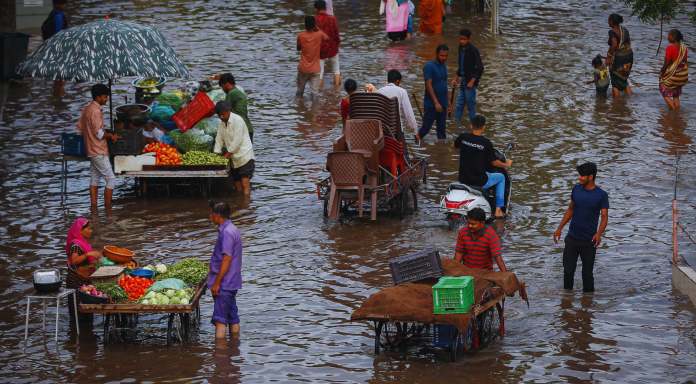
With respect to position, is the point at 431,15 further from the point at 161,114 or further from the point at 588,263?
the point at 588,263

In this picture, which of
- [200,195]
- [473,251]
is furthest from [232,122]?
[473,251]

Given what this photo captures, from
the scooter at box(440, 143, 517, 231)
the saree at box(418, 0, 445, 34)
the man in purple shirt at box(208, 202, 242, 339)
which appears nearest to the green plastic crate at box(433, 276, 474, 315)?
the man in purple shirt at box(208, 202, 242, 339)

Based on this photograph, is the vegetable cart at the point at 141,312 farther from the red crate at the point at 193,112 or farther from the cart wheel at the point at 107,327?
the red crate at the point at 193,112

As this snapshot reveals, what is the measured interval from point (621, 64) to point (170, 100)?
9917mm

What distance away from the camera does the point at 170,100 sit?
46.1 ft

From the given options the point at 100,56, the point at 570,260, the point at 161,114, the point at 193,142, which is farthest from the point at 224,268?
the point at 161,114

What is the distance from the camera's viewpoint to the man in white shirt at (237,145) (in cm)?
1268

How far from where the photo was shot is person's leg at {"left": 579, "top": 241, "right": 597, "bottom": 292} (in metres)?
8.91

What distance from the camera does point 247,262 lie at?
1038 centimetres

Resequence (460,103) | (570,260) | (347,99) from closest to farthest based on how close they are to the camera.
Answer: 1. (570,260)
2. (347,99)
3. (460,103)

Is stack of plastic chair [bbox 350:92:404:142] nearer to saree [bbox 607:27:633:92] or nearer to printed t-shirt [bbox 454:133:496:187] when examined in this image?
printed t-shirt [bbox 454:133:496:187]

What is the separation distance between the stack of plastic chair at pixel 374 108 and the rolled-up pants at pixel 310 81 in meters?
6.29

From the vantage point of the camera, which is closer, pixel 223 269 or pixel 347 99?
pixel 223 269

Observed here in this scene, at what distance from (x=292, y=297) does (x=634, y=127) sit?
9383 millimetres
